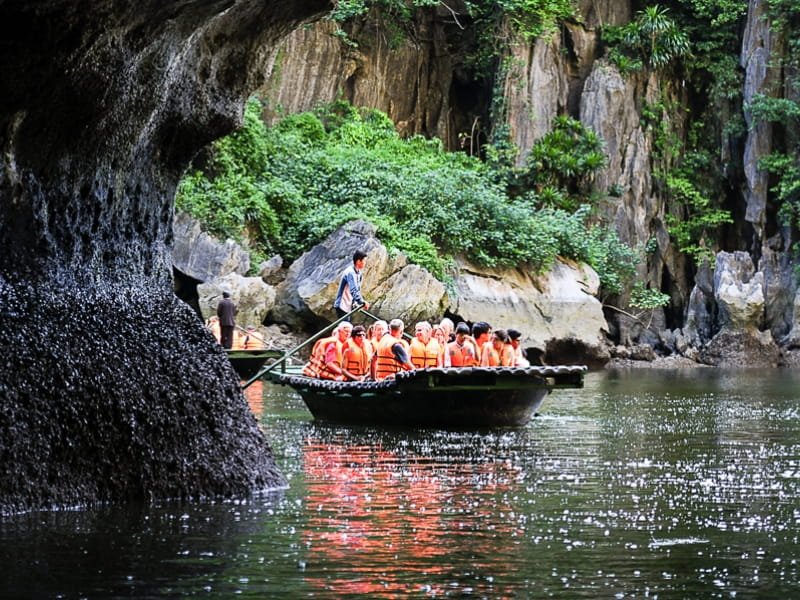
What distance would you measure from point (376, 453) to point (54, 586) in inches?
259

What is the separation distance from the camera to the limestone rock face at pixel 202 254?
89.4 feet

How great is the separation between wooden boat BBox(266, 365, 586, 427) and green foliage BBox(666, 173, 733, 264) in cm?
2510

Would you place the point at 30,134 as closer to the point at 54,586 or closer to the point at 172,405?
the point at 172,405

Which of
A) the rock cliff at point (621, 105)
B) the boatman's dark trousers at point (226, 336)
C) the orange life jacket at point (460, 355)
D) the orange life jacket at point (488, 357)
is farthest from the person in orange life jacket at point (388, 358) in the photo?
the rock cliff at point (621, 105)

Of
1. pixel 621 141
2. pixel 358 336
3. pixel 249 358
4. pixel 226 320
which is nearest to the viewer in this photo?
pixel 358 336

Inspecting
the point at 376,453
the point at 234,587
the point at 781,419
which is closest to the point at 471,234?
the point at 781,419

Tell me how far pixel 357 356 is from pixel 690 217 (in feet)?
82.4

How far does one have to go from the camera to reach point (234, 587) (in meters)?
6.24

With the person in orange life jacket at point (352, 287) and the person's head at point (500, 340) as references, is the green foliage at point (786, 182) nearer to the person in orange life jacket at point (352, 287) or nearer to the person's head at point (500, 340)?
the person's head at point (500, 340)

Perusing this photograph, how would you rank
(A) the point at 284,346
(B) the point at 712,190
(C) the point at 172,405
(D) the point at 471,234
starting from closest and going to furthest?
(C) the point at 172,405 < (A) the point at 284,346 < (D) the point at 471,234 < (B) the point at 712,190

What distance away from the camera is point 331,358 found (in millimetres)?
17328

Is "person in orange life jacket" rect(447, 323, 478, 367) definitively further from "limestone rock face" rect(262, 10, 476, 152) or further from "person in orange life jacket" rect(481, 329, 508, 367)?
"limestone rock face" rect(262, 10, 476, 152)

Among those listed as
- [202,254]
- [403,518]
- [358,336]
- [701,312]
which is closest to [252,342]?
[202,254]

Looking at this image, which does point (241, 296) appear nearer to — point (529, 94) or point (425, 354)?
point (425, 354)
